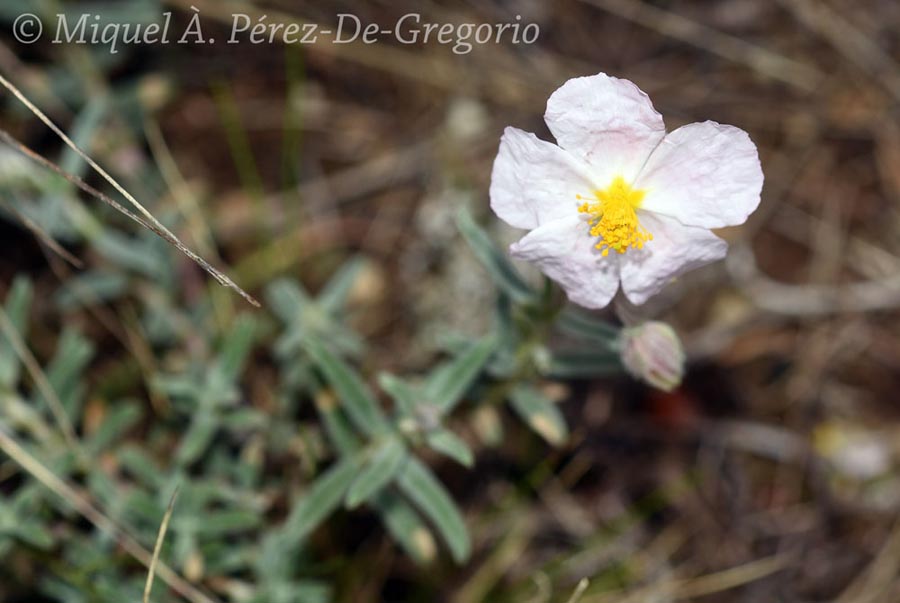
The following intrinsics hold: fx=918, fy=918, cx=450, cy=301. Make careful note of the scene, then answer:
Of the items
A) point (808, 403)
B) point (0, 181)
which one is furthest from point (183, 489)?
point (808, 403)

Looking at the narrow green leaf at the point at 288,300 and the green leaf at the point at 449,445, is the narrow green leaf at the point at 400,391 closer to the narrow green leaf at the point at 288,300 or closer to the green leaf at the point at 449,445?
the green leaf at the point at 449,445

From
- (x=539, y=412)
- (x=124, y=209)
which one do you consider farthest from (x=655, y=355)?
(x=124, y=209)

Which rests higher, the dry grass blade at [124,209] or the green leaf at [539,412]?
the dry grass blade at [124,209]

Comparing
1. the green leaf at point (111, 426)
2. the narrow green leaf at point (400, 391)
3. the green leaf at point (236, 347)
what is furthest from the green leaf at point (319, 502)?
the green leaf at point (111, 426)

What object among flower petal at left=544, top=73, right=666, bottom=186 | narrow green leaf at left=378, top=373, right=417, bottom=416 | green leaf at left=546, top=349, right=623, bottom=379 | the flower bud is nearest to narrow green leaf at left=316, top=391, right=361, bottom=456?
narrow green leaf at left=378, top=373, right=417, bottom=416

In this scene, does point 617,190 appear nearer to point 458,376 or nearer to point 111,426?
point 458,376

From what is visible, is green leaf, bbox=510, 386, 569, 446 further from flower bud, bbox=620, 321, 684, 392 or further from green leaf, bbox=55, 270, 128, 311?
green leaf, bbox=55, 270, 128, 311
